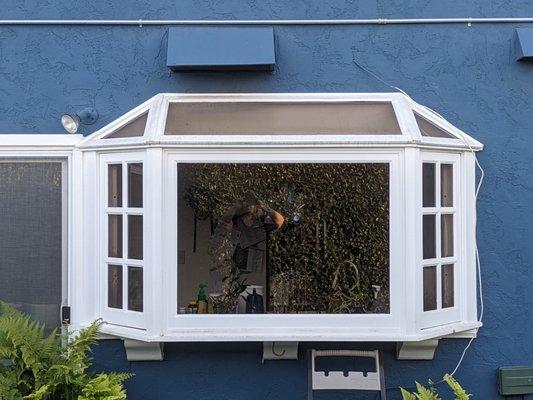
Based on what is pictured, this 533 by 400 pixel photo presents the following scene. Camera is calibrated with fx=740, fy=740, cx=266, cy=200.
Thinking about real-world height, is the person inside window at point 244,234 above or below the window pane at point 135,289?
above

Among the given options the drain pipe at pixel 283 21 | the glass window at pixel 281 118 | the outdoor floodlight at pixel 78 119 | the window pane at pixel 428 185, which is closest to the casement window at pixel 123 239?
the outdoor floodlight at pixel 78 119

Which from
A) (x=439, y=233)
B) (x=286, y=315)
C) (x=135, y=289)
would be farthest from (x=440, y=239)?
(x=135, y=289)

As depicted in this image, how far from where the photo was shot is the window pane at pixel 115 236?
17.1 ft

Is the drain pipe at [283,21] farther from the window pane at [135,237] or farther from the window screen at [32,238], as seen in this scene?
the window pane at [135,237]

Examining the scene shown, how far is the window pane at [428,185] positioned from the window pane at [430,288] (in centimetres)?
47

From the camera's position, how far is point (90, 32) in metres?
5.41

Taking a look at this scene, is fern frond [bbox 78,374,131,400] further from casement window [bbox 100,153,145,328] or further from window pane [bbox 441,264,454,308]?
window pane [bbox 441,264,454,308]

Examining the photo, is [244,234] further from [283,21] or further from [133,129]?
[283,21]

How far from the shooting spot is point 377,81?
212 inches

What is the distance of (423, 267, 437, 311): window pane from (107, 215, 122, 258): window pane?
214cm

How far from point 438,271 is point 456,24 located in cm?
181

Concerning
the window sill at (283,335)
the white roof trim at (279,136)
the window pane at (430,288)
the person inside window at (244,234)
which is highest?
the white roof trim at (279,136)

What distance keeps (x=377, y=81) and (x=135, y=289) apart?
7.49 ft

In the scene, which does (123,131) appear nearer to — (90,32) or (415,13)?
(90,32)
